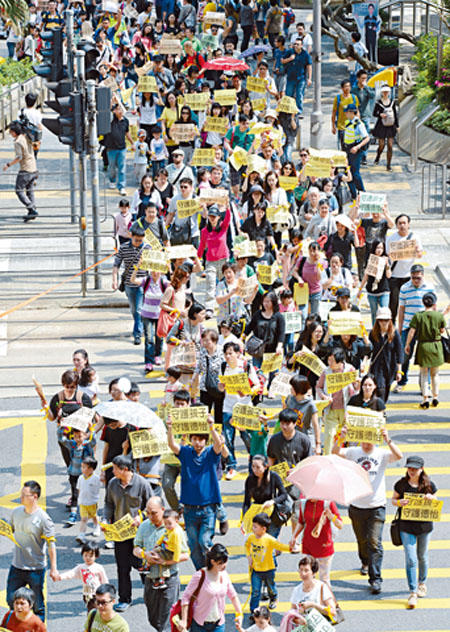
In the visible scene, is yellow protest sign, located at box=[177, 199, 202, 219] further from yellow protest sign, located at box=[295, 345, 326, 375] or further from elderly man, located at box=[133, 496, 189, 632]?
elderly man, located at box=[133, 496, 189, 632]

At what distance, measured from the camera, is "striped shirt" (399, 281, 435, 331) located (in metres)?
16.8

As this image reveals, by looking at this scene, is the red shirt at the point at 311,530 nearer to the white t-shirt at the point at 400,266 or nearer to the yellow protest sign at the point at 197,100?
→ the white t-shirt at the point at 400,266

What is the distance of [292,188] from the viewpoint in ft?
69.5

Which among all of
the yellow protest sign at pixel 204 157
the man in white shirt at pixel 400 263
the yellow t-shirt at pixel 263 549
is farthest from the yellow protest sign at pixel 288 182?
the yellow t-shirt at pixel 263 549

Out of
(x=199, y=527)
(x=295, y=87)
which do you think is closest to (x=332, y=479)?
(x=199, y=527)

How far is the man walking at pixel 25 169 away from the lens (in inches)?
950

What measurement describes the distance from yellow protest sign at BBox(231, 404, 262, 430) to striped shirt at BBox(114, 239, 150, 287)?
200 inches

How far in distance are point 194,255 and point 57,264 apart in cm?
572

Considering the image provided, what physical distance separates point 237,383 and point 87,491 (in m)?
1.91

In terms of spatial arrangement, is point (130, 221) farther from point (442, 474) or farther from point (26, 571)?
point (26, 571)

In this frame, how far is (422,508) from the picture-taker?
12.2m

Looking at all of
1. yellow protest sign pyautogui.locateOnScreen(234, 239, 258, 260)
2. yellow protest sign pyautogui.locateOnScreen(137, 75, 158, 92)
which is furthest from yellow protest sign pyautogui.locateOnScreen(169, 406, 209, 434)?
yellow protest sign pyautogui.locateOnScreen(137, 75, 158, 92)

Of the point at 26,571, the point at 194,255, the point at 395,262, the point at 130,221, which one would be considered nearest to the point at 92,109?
the point at 130,221

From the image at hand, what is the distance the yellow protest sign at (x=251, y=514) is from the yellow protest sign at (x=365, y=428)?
1.05 metres
